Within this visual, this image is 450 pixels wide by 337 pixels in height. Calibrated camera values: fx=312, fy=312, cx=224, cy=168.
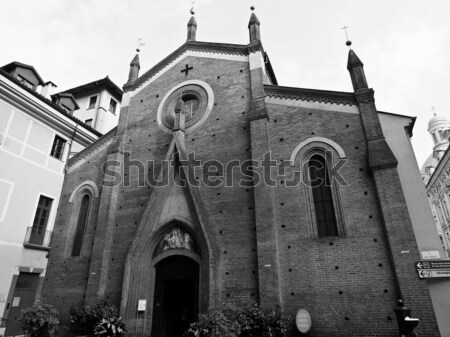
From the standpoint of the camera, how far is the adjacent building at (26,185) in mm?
13156

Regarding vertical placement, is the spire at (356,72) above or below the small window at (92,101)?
below

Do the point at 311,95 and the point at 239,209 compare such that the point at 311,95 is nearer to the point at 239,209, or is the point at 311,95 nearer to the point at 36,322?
the point at 239,209

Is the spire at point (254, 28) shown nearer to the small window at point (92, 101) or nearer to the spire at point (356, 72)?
the spire at point (356, 72)

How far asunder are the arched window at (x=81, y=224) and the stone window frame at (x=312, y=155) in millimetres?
9915

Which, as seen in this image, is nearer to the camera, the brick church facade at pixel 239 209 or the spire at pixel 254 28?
the brick church facade at pixel 239 209

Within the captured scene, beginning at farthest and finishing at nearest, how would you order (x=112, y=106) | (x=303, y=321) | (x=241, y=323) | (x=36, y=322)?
(x=112, y=106), (x=36, y=322), (x=303, y=321), (x=241, y=323)

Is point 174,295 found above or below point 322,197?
below

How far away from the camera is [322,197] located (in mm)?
10617

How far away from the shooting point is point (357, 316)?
338 inches

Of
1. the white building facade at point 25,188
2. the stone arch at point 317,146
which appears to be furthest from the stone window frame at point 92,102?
the stone arch at point 317,146

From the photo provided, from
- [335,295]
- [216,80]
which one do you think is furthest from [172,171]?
[335,295]

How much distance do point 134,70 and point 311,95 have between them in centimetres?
1009

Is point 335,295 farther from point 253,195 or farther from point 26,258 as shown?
point 26,258

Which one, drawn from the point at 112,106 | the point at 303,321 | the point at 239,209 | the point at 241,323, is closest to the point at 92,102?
the point at 112,106
